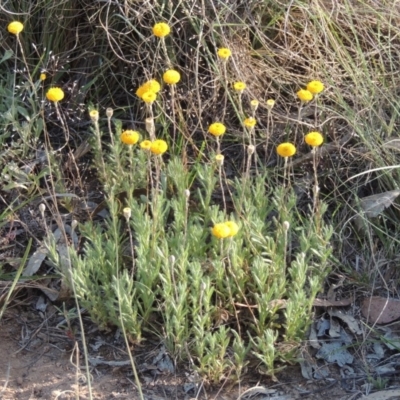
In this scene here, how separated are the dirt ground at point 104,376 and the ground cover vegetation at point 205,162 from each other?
0.22 feet

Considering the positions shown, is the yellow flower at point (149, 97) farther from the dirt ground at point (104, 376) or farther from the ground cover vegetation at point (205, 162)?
the dirt ground at point (104, 376)

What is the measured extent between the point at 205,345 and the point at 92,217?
0.81 metres

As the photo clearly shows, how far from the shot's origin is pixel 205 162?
334 centimetres

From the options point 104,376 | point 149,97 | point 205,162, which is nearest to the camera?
point 149,97

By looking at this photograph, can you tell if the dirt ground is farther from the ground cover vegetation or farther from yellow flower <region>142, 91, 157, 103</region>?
yellow flower <region>142, 91, 157, 103</region>

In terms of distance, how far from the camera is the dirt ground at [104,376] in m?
2.66

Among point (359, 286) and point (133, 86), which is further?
point (133, 86)

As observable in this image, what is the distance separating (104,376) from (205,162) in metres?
1.00

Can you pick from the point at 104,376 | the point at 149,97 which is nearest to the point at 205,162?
the point at 149,97

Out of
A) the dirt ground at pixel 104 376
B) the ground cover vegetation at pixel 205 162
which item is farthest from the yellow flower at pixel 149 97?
the dirt ground at pixel 104 376

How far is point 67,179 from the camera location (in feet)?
10.9

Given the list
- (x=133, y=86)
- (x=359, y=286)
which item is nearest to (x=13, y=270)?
(x=133, y=86)

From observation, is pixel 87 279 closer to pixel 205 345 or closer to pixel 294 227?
pixel 205 345

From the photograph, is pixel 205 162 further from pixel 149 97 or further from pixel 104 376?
pixel 104 376
